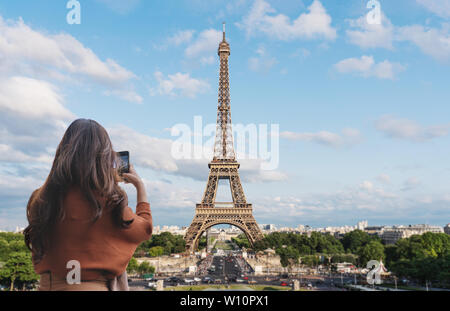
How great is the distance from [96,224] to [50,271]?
0.77m

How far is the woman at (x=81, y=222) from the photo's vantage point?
4082mm

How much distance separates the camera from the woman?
161 inches

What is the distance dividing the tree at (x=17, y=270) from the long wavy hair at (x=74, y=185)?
30656mm

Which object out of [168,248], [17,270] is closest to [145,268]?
[17,270]

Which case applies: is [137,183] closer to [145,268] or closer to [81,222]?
[81,222]

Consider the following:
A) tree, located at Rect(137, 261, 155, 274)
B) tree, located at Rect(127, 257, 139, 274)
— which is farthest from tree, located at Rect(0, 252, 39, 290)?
tree, located at Rect(137, 261, 155, 274)

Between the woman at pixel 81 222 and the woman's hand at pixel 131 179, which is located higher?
the woman's hand at pixel 131 179

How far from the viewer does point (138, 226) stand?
426 cm

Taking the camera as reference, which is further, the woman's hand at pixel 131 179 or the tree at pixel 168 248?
the tree at pixel 168 248

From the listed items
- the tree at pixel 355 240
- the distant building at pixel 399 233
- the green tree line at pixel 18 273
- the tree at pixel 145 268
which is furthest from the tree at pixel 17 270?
the distant building at pixel 399 233

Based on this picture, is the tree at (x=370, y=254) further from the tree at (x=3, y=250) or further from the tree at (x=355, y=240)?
the tree at (x=3, y=250)

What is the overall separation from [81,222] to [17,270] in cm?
3148

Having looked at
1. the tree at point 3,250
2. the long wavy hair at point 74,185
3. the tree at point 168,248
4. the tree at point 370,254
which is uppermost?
the long wavy hair at point 74,185
